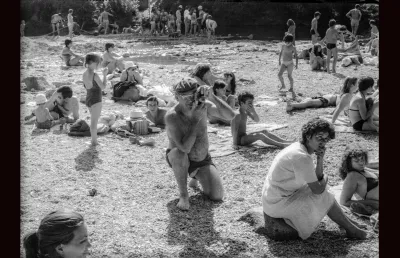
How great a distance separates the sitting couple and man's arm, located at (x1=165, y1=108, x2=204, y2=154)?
13.0ft

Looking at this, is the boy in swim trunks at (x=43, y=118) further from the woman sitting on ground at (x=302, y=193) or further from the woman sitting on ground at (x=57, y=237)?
the woman sitting on ground at (x=57, y=237)

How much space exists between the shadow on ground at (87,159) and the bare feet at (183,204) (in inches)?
69.3

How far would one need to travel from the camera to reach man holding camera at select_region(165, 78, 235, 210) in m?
5.15

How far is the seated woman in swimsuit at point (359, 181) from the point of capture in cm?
501

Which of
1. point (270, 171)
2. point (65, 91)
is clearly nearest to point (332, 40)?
point (65, 91)

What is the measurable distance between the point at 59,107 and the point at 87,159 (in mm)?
2178

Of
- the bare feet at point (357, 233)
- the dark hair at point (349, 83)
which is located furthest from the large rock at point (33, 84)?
the bare feet at point (357, 233)

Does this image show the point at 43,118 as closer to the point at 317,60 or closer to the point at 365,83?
the point at 365,83

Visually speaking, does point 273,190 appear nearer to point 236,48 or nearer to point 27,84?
point 27,84

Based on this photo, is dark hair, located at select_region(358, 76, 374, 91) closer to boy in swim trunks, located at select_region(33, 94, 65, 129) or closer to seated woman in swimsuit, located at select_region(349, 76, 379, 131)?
seated woman in swimsuit, located at select_region(349, 76, 379, 131)

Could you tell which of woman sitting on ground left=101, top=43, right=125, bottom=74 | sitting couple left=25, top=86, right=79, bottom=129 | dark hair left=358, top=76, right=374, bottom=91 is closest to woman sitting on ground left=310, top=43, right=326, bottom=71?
woman sitting on ground left=101, top=43, right=125, bottom=74

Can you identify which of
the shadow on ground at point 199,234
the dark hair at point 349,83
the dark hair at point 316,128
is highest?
the dark hair at point 349,83

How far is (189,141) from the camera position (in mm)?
5168

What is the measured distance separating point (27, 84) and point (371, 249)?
30.5ft
